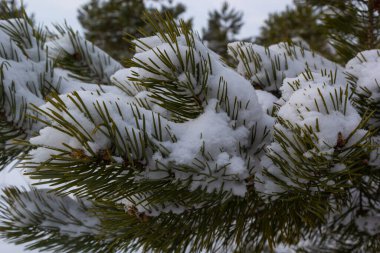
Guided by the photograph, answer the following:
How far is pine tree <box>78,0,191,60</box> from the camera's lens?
41.2 feet

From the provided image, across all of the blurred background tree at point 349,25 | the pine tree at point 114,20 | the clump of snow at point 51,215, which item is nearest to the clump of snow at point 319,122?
the clump of snow at point 51,215

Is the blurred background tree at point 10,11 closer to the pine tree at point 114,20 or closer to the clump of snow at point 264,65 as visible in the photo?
the clump of snow at point 264,65

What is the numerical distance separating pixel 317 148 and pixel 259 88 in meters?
0.87

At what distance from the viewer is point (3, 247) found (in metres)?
7.38

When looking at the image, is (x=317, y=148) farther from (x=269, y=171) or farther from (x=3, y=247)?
(x=3, y=247)

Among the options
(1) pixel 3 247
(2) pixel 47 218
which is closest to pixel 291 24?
(1) pixel 3 247

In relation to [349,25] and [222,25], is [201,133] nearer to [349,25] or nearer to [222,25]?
[349,25]

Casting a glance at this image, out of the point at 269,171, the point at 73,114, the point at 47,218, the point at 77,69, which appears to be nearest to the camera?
the point at 73,114

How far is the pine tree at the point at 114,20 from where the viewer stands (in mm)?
12555

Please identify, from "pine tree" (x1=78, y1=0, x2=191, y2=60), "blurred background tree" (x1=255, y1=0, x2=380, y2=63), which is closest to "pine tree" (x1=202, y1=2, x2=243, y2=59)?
"pine tree" (x1=78, y1=0, x2=191, y2=60)

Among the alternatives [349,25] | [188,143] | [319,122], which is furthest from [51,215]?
[349,25]

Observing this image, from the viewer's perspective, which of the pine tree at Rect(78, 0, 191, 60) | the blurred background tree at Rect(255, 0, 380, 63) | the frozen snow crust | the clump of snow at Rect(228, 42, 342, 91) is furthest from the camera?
the pine tree at Rect(78, 0, 191, 60)

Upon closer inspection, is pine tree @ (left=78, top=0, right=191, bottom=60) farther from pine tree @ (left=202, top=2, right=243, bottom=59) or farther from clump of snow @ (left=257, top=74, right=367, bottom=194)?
clump of snow @ (left=257, top=74, right=367, bottom=194)

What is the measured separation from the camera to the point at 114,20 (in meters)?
13.2
